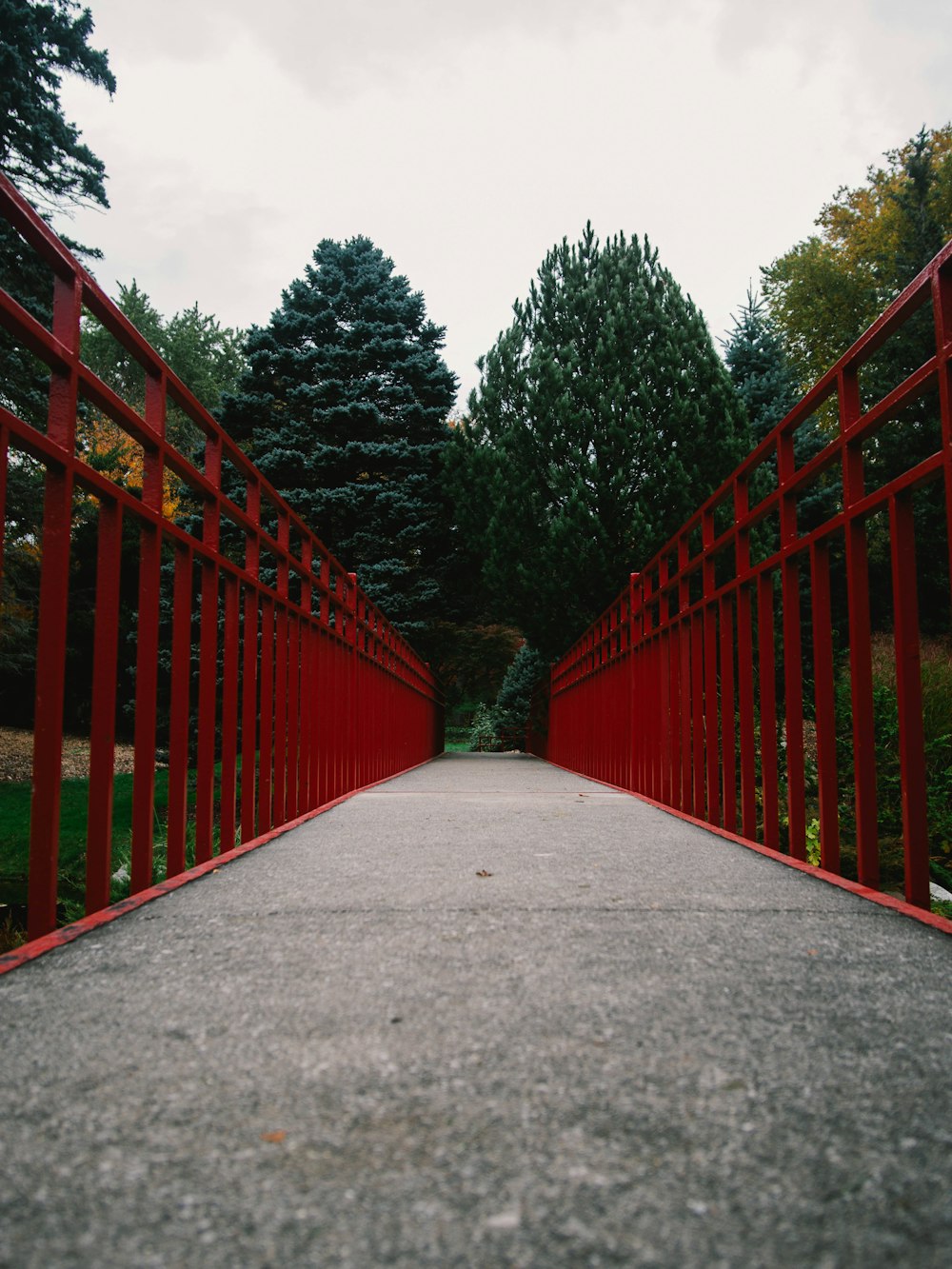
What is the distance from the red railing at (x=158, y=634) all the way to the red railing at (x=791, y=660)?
2042mm

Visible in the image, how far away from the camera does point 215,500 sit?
10.8ft

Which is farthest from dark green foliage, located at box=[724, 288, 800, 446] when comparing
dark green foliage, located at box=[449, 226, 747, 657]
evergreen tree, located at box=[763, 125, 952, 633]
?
dark green foliage, located at box=[449, 226, 747, 657]

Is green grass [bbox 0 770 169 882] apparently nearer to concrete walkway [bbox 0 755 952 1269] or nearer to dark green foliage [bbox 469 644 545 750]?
concrete walkway [bbox 0 755 952 1269]

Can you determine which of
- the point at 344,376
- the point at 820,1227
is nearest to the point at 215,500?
the point at 820,1227

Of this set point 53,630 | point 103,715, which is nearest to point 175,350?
point 103,715

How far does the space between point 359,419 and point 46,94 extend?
7.26 meters

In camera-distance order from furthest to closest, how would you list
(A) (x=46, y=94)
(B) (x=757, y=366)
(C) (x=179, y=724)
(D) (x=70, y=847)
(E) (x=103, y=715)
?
1. (B) (x=757, y=366)
2. (A) (x=46, y=94)
3. (D) (x=70, y=847)
4. (C) (x=179, y=724)
5. (E) (x=103, y=715)

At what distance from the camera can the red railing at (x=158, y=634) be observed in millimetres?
2029

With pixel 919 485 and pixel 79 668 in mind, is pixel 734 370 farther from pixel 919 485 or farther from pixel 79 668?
pixel 919 485

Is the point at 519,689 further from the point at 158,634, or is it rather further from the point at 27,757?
the point at 158,634

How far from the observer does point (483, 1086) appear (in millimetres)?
1229

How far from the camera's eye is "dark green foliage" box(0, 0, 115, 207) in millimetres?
11238

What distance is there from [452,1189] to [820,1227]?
394 mm

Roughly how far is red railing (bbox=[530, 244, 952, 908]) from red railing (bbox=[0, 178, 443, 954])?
2.04 meters
